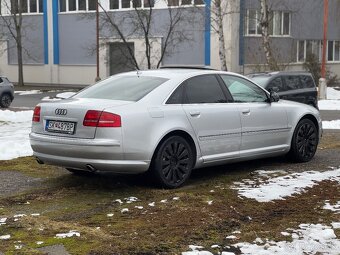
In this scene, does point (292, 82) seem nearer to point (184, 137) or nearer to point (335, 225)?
point (184, 137)

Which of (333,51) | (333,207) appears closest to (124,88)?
(333,207)

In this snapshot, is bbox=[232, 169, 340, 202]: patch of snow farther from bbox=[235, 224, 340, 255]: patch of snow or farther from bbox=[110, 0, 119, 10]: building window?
bbox=[110, 0, 119, 10]: building window

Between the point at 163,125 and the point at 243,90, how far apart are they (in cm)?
190

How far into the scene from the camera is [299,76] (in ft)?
55.7

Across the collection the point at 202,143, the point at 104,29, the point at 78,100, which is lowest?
the point at 202,143

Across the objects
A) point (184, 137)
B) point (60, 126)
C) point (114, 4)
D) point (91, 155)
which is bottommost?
point (91, 155)

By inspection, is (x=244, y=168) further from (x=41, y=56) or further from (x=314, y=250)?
(x=41, y=56)

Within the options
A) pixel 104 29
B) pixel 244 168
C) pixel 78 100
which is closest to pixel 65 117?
pixel 78 100

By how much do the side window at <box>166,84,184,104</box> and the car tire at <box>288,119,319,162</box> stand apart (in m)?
2.37

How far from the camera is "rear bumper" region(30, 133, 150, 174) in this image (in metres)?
6.71

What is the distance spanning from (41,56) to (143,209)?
39056 millimetres

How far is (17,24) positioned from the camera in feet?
136

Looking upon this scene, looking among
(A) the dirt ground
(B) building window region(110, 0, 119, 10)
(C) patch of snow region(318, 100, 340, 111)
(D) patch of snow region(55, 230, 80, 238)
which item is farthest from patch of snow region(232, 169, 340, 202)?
(B) building window region(110, 0, 119, 10)

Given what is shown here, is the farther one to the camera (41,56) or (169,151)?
(41,56)
